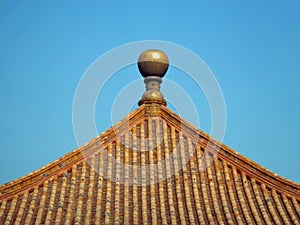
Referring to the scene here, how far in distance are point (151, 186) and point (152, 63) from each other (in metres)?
3.26

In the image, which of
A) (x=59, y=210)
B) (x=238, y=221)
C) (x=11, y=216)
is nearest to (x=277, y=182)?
(x=238, y=221)

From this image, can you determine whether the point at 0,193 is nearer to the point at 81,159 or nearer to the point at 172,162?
the point at 81,159

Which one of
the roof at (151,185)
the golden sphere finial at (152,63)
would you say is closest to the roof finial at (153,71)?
the golden sphere finial at (152,63)

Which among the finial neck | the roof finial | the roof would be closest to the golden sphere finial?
the roof finial

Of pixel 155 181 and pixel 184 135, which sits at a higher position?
pixel 184 135

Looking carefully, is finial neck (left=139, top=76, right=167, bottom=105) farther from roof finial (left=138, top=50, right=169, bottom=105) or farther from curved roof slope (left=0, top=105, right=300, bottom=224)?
curved roof slope (left=0, top=105, right=300, bottom=224)

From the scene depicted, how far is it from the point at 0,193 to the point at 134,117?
10.9 ft

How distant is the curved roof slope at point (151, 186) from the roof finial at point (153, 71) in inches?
25.2

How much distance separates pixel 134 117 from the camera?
43.9ft

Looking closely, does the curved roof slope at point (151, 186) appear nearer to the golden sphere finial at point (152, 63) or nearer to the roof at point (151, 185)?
the roof at point (151, 185)

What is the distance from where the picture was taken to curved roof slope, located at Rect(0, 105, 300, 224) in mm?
11148

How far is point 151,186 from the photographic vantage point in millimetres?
11883

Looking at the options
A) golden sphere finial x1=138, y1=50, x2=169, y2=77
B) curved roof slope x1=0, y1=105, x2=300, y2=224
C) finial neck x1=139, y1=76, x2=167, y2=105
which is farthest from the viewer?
golden sphere finial x1=138, y1=50, x2=169, y2=77

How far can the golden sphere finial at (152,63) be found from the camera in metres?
13.9
